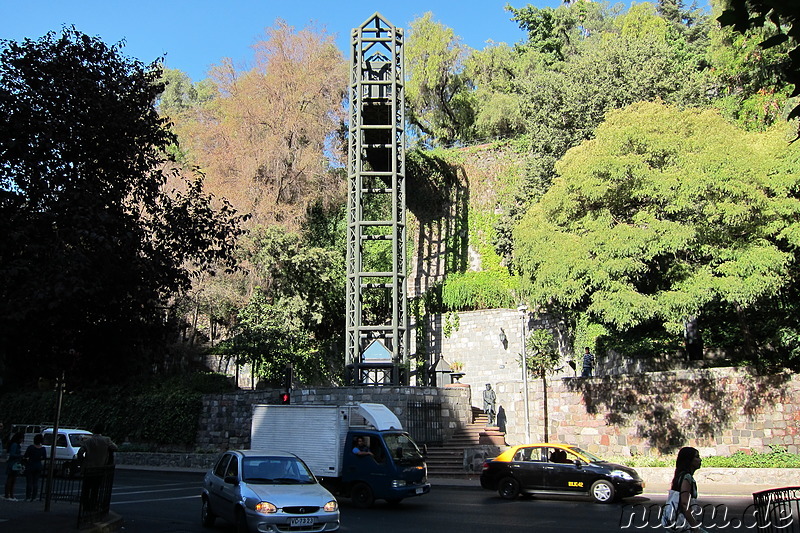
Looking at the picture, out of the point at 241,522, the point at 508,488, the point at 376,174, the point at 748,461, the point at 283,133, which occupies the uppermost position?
the point at 283,133

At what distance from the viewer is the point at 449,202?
3722cm

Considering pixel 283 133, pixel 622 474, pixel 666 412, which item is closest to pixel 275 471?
pixel 622 474

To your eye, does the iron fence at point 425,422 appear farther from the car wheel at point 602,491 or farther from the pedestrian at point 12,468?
the pedestrian at point 12,468

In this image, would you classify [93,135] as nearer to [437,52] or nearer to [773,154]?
[773,154]

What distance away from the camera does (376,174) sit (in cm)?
2900

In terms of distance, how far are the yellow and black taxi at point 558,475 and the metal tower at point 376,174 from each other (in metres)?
10.0

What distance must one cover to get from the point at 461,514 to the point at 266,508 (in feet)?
16.3

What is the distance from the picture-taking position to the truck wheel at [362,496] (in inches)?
571

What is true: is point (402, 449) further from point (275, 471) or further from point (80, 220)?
point (80, 220)

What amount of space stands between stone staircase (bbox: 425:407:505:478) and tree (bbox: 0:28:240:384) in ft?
40.4

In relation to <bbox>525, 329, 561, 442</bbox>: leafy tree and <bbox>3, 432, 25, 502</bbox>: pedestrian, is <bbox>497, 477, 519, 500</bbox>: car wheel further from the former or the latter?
<bbox>525, 329, 561, 442</bbox>: leafy tree

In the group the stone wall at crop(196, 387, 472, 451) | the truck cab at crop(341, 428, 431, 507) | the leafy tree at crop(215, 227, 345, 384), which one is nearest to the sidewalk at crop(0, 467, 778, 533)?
the truck cab at crop(341, 428, 431, 507)

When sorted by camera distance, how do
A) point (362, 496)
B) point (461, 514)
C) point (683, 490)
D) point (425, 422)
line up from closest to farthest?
point (683, 490) → point (461, 514) → point (362, 496) → point (425, 422)

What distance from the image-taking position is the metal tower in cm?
2783
